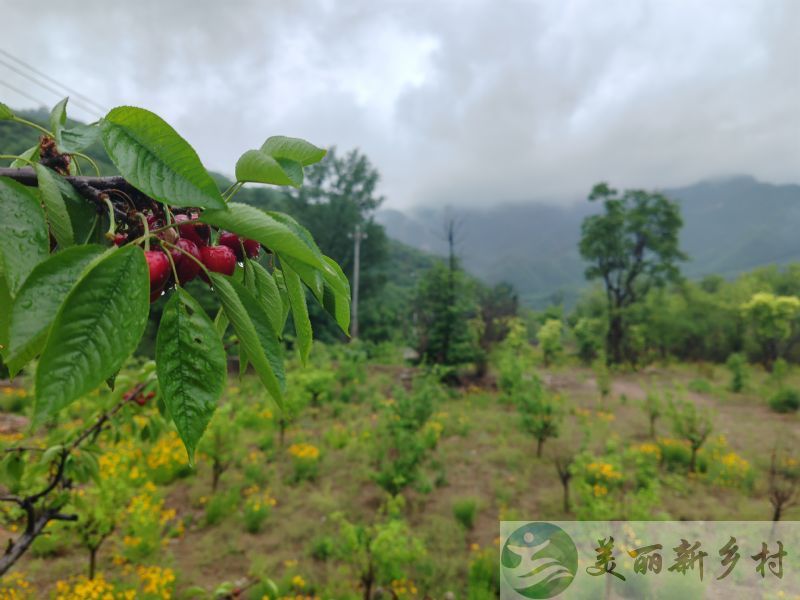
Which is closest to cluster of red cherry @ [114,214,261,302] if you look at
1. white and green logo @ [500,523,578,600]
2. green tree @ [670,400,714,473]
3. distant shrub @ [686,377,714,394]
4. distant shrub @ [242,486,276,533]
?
white and green logo @ [500,523,578,600]

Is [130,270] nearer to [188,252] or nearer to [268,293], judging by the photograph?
[188,252]

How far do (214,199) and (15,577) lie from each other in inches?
144

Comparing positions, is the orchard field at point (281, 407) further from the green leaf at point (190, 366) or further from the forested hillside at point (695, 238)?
the forested hillside at point (695, 238)

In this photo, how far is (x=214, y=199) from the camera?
0.39 m

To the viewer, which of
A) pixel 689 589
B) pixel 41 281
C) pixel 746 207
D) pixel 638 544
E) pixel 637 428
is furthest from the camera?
pixel 746 207

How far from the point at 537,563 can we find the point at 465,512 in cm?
139

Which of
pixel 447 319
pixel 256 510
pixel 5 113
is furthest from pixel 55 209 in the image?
pixel 447 319

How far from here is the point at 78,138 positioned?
52cm

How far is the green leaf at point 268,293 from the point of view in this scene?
0.55 meters

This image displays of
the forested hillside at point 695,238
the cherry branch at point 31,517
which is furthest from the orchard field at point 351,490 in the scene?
the forested hillside at point 695,238

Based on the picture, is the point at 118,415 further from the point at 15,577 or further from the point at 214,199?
the point at 15,577

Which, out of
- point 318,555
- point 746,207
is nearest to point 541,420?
point 318,555

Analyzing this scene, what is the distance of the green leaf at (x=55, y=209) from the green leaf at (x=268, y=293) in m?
0.19

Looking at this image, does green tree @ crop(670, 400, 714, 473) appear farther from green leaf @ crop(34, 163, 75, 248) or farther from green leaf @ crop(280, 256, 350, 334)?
green leaf @ crop(34, 163, 75, 248)
